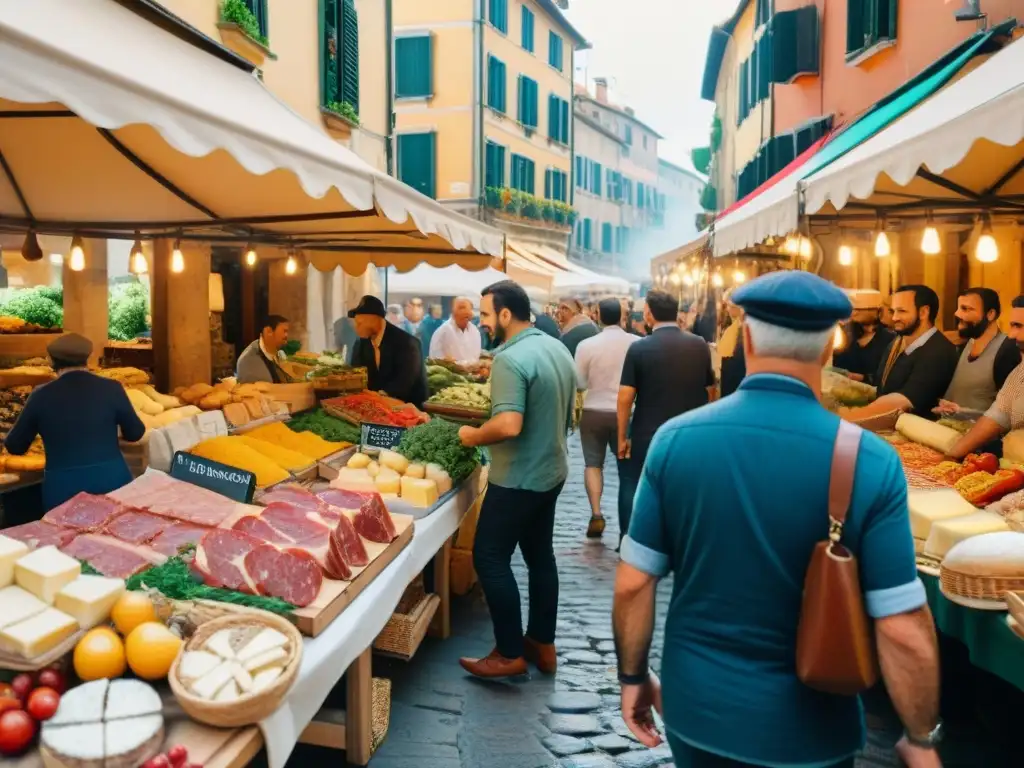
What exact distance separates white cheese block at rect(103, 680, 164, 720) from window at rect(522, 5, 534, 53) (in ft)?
104

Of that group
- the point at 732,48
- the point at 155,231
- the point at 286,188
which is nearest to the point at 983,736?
the point at 286,188

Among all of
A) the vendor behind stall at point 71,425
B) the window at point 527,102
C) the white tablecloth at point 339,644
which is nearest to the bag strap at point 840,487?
the white tablecloth at point 339,644

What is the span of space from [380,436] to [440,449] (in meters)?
0.56

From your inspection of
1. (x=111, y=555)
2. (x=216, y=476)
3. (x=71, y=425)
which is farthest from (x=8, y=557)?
(x=71, y=425)

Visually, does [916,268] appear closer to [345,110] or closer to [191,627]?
[345,110]

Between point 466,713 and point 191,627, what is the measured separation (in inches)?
77.3

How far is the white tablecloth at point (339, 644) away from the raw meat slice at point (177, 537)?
759 millimetres

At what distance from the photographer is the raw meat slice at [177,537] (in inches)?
148

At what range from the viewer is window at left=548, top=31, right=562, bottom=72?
34656 mm

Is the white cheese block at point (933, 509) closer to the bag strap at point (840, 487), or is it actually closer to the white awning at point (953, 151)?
the white awning at point (953, 151)

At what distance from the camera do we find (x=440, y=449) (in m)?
5.71

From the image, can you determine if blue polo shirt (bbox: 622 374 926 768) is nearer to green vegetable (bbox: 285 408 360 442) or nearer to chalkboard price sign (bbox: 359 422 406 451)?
chalkboard price sign (bbox: 359 422 406 451)

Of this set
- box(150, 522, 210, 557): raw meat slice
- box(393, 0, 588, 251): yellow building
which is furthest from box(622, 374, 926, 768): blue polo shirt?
box(393, 0, 588, 251): yellow building

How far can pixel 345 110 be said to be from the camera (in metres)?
13.8
